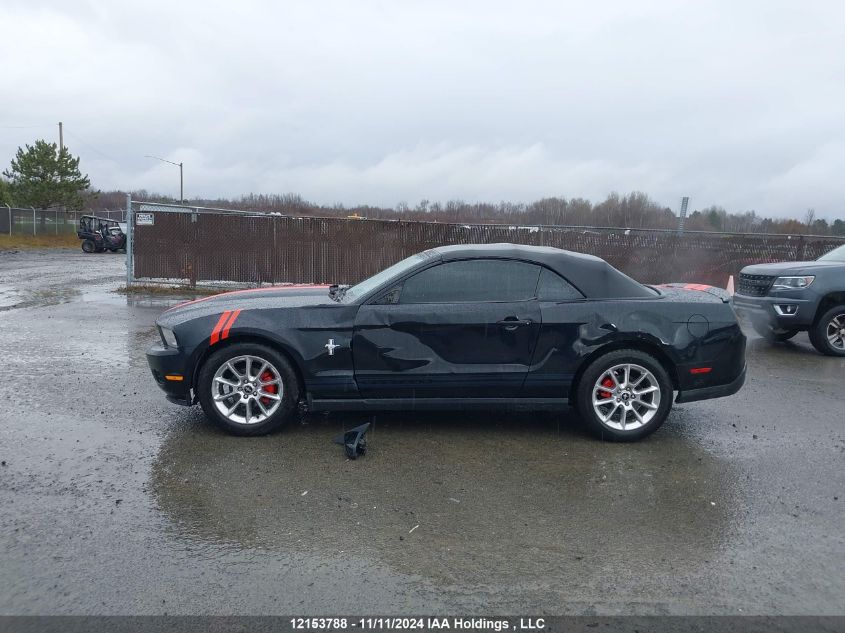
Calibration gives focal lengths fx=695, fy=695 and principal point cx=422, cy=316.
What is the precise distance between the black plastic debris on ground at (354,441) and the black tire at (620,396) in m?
1.73

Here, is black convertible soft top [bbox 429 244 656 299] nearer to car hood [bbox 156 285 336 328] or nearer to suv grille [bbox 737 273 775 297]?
car hood [bbox 156 285 336 328]

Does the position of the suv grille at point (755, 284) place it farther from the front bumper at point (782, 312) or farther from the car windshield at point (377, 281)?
the car windshield at point (377, 281)

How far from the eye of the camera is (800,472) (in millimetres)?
4914

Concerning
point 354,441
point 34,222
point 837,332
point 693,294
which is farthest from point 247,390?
point 34,222

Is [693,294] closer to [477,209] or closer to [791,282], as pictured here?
[791,282]

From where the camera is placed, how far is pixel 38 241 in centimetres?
4103

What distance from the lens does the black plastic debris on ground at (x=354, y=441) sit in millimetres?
5031

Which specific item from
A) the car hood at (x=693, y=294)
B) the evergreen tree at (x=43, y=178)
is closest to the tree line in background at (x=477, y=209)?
the evergreen tree at (x=43, y=178)

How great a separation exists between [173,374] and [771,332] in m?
8.73

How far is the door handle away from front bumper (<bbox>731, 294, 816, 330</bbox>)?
196 inches

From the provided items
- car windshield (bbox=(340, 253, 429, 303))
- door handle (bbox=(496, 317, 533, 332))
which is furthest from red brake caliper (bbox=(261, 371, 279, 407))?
door handle (bbox=(496, 317, 533, 332))

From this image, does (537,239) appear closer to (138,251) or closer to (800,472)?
(138,251)

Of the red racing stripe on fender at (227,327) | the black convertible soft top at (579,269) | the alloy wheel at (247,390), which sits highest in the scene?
the black convertible soft top at (579,269)

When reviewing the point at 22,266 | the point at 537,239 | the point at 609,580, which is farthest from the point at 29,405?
the point at 22,266
